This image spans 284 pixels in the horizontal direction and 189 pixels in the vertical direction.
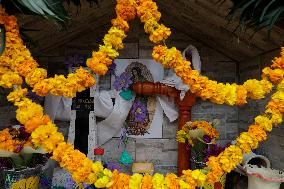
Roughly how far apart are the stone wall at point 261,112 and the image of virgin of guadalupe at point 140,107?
4.38ft

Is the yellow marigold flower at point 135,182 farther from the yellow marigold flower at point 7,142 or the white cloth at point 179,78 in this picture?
the white cloth at point 179,78

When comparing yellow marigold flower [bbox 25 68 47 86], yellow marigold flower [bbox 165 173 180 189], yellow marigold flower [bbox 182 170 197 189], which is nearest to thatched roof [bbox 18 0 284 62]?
yellow marigold flower [bbox 25 68 47 86]

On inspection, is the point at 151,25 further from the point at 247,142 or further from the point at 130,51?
the point at 130,51

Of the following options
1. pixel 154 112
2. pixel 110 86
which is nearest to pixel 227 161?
pixel 154 112

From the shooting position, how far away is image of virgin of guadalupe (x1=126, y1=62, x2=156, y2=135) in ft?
16.3

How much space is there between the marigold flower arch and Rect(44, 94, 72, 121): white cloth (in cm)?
171

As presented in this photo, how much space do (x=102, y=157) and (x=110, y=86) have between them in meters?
1.04

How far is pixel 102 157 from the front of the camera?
16.3ft

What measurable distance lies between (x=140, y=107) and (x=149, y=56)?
0.79 meters

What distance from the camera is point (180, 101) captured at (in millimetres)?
4754

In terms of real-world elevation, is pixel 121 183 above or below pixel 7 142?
below

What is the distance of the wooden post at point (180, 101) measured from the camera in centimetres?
473

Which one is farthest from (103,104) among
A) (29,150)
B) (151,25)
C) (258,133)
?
(258,133)

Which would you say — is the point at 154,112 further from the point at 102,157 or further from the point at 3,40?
the point at 3,40
